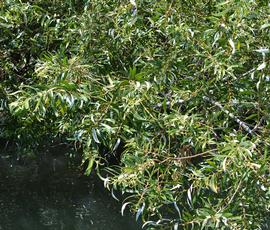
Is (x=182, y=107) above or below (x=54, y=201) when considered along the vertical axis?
above

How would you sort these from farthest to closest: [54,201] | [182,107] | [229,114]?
[54,201] → [182,107] → [229,114]

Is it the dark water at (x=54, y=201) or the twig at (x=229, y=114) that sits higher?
the twig at (x=229, y=114)

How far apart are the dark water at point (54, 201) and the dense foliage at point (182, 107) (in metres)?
4.51

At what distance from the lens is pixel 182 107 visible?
9.93 feet

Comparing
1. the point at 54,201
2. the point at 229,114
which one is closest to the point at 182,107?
the point at 229,114

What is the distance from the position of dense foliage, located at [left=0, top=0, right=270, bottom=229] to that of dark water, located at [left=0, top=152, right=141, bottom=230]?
14.8 ft

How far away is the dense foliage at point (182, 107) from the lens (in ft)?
7.93

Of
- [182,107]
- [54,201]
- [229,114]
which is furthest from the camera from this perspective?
[54,201]

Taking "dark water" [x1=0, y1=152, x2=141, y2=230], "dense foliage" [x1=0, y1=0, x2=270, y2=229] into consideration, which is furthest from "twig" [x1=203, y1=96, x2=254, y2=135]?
"dark water" [x1=0, y1=152, x2=141, y2=230]

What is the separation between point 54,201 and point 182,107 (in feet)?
19.9

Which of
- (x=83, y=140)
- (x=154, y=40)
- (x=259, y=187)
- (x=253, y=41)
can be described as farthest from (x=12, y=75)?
(x=259, y=187)

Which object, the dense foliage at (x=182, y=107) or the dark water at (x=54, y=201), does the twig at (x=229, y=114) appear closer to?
the dense foliage at (x=182, y=107)

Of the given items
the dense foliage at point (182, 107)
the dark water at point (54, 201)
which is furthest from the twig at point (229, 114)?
the dark water at point (54, 201)

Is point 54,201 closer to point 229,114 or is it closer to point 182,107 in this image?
point 182,107
